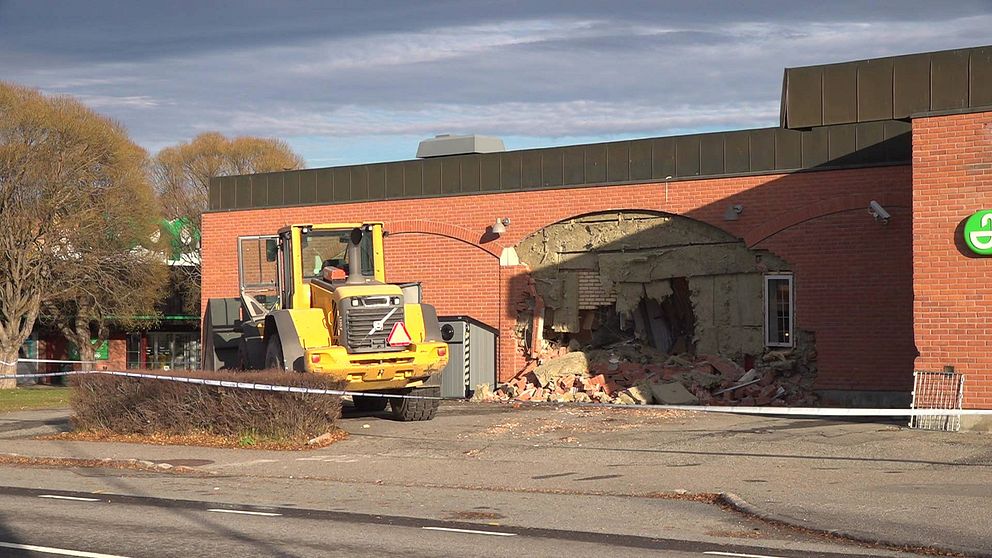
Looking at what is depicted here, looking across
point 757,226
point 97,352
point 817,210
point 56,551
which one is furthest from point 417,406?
point 97,352

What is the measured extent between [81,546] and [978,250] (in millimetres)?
13171

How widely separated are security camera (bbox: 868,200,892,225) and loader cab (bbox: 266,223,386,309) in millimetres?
9124

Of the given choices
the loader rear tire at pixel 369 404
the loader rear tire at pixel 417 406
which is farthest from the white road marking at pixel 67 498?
the loader rear tire at pixel 369 404

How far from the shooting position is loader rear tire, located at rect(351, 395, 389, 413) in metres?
21.3

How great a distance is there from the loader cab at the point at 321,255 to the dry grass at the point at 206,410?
7.87ft

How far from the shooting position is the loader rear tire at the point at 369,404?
21.3 meters

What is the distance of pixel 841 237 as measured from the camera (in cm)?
2223

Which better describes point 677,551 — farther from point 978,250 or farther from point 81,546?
point 978,250

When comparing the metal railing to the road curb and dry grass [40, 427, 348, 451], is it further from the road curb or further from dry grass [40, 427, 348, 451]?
dry grass [40, 427, 348, 451]

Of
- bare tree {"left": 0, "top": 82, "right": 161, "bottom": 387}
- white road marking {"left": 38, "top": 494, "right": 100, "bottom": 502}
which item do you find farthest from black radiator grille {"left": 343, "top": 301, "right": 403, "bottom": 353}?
bare tree {"left": 0, "top": 82, "right": 161, "bottom": 387}

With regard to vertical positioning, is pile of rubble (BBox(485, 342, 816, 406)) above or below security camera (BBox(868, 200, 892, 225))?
below

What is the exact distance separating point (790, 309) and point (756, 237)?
1557 mm

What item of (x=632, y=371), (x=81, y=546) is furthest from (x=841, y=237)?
(x=81, y=546)

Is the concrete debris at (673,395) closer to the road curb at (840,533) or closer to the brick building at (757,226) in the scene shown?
the brick building at (757,226)
